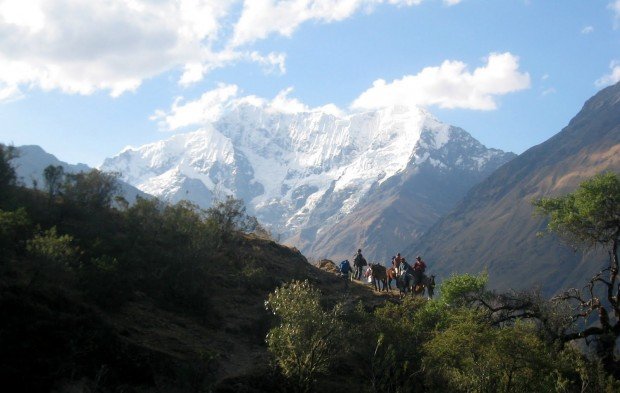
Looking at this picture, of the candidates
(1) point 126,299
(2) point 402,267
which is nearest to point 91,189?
(1) point 126,299

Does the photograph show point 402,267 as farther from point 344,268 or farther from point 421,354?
point 421,354

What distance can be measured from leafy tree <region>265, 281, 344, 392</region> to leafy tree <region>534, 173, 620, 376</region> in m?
11.9

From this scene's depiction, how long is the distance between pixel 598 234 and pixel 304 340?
15.9 meters

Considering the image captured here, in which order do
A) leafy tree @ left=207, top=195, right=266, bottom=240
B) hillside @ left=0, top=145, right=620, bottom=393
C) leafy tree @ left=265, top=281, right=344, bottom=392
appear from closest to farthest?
1. hillside @ left=0, top=145, right=620, bottom=393
2. leafy tree @ left=265, top=281, right=344, bottom=392
3. leafy tree @ left=207, top=195, right=266, bottom=240

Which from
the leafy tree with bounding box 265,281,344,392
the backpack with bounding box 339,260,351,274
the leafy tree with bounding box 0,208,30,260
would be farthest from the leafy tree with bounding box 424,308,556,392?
the backpack with bounding box 339,260,351,274

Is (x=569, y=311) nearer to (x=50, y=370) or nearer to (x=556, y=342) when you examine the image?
(x=556, y=342)

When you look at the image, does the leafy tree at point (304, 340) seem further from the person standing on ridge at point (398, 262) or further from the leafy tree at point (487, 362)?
the person standing on ridge at point (398, 262)

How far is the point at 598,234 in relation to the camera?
28.0 meters

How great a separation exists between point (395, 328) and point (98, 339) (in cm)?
1120

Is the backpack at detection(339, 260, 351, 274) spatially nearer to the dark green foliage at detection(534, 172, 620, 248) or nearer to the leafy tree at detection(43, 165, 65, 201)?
the dark green foliage at detection(534, 172, 620, 248)

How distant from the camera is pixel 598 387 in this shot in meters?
22.0

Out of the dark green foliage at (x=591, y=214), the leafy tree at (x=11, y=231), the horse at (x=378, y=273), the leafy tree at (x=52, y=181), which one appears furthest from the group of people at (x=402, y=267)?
the leafy tree at (x=11, y=231)

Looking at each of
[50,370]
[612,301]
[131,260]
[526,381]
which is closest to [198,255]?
[131,260]

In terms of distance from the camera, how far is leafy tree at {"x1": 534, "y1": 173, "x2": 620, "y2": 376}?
86.7ft
